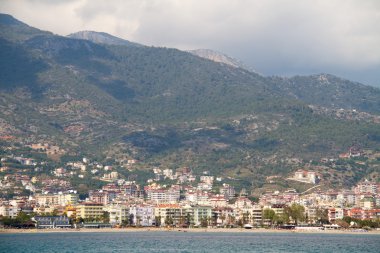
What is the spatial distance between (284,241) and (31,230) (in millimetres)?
59805

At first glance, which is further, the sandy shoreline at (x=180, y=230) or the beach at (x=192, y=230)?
the beach at (x=192, y=230)

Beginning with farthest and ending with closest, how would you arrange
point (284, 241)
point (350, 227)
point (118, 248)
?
point (350, 227) → point (284, 241) → point (118, 248)

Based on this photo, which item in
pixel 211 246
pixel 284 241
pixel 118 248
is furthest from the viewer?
pixel 284 241

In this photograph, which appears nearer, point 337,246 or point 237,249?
point 237,249

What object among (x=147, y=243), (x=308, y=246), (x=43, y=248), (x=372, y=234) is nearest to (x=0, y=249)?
(x=43, y=248)

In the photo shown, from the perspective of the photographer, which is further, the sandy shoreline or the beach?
the beach

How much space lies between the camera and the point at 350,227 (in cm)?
19975

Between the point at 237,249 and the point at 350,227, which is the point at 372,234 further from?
the point at 237,249

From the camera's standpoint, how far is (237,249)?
119875mm

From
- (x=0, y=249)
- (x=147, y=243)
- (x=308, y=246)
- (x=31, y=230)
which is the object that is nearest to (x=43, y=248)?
(x=0, y=249)

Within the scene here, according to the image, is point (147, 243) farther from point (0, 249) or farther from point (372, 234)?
point (372, 234)

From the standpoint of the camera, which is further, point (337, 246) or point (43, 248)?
point (337, 246)

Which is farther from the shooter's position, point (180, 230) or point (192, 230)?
point (192, 230)

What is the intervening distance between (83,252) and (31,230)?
77.8 m
